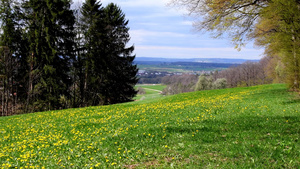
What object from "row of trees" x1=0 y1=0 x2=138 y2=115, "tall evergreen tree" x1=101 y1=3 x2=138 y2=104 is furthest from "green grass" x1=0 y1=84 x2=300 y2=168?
"tall evergreen tree" x1=101 y1=3 x2=138 y2=104

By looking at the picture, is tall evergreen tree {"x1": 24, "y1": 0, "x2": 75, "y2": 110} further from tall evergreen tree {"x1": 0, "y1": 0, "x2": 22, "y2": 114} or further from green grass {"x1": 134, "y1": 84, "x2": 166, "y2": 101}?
green grass {"x1": 134, "y1": 84, "x2": 166, "y2": 101}

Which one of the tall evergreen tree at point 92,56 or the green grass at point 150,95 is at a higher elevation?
the tall evergreen tree at point 92,56

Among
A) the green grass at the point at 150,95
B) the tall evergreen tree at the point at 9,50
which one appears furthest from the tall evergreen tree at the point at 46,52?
the green grass at the point at 150,95

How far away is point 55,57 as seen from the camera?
91.1ft

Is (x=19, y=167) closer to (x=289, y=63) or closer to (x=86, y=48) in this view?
(x=289, y=63)

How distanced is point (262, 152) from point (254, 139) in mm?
1198

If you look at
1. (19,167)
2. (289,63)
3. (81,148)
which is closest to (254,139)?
(81,148)

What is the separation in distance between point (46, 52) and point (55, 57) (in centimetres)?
116

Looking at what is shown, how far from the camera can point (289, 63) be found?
16.6 metres

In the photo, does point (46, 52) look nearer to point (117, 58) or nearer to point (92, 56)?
point (92, 56)

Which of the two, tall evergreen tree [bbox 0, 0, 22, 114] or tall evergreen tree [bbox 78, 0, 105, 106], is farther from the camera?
tall evergreen tree [bbox 78, 0, 105, 106]

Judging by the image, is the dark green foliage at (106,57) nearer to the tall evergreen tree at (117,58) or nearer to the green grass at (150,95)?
the tall evergreen tree at (117,58)

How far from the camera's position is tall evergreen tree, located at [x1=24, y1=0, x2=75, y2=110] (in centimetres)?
2666

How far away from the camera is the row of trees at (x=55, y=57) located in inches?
1043
